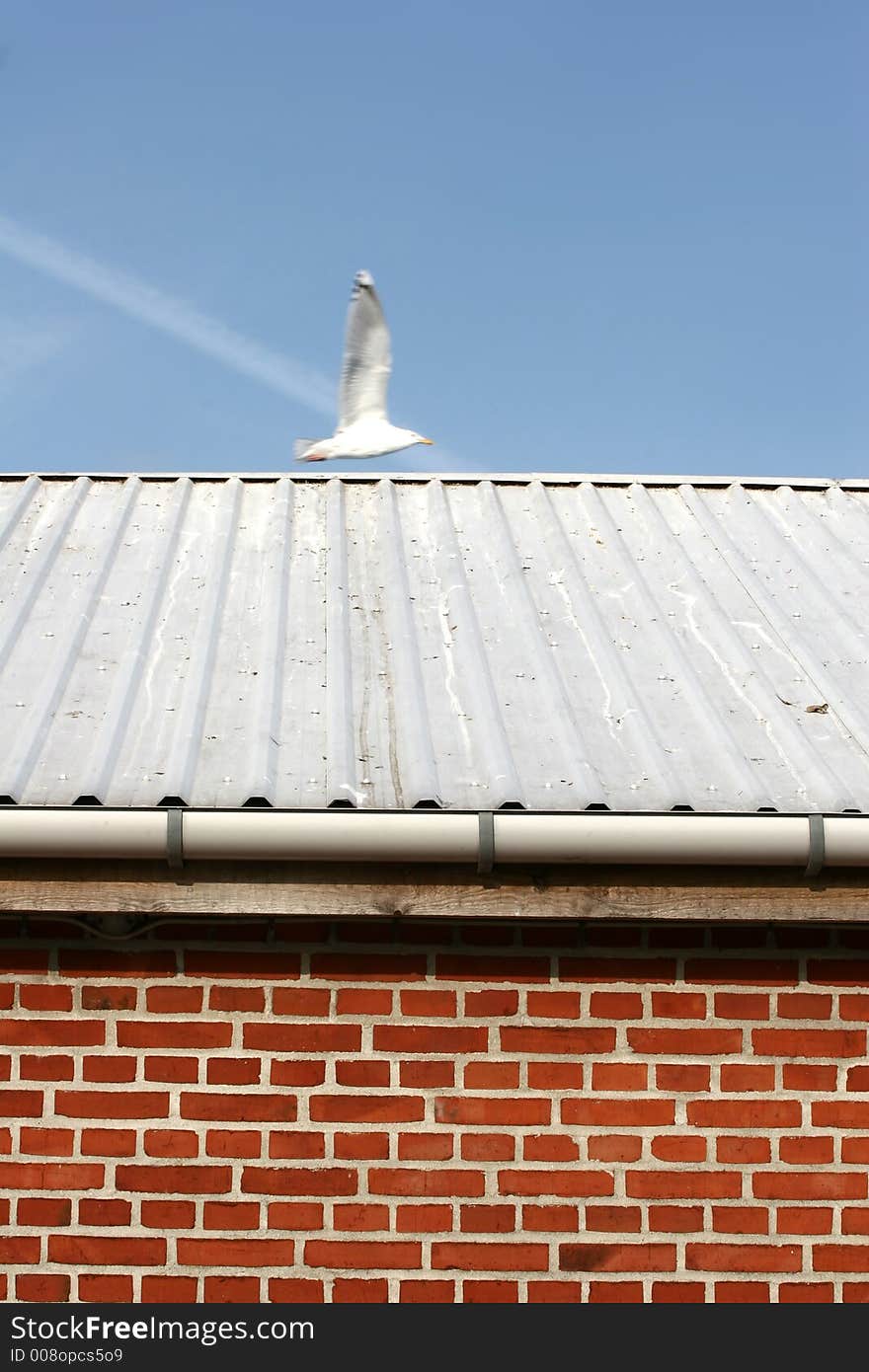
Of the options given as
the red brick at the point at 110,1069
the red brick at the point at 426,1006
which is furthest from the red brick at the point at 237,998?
the red brick at the point at 426,1006

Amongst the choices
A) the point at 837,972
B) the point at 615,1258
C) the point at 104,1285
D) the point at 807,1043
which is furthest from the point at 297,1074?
the point at 837,972

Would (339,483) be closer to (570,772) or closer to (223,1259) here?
(570,772)

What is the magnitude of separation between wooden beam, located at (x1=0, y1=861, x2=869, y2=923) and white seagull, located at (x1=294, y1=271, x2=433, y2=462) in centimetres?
333

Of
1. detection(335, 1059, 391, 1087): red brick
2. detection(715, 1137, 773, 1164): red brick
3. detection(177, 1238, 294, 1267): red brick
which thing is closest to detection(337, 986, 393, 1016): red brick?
detection(335, 1059, 391, 1087): red brick

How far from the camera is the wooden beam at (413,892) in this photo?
3080mm

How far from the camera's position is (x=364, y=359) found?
6.31m

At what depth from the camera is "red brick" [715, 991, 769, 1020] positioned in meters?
3.23

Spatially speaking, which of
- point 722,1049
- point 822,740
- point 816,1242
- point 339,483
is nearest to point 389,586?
point 339,483

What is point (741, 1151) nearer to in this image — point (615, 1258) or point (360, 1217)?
point (615, 1258)

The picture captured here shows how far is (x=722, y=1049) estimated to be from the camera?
3219mm

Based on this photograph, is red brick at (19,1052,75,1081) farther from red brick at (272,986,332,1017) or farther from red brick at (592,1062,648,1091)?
red brick at (592,1062,648,1091)

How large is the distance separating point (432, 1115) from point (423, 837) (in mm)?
717

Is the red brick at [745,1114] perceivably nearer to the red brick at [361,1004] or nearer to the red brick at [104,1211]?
the red brick at [361,1004]
